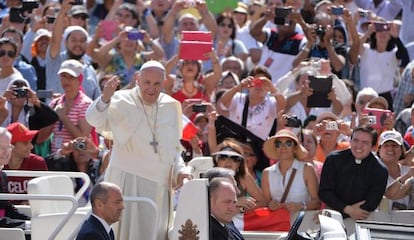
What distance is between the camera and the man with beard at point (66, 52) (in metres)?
14.9

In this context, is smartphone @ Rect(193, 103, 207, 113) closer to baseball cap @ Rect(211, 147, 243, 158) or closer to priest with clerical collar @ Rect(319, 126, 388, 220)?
baseball cap @ Rect(211, 147, 243, 158)

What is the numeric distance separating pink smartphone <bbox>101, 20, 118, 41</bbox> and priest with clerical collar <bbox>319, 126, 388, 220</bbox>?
5.48 m

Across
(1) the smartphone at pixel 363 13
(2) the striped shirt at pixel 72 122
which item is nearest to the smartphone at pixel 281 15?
(1) the smartphone at pixel 363 13

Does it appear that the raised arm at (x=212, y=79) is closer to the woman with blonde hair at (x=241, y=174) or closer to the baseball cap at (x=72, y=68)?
the baseball cap at (x=72, y=68)

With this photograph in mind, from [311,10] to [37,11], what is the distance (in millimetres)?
3519

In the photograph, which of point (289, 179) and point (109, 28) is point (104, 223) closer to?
point (289, 179)

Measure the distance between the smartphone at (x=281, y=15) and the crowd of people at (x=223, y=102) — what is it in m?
0.02

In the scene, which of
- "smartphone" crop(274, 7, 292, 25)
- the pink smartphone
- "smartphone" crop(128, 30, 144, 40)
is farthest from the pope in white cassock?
the pink smartphone

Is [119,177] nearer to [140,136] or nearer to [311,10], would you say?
[140,136]

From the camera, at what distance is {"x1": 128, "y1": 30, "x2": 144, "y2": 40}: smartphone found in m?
15.8

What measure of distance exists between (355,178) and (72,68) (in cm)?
334

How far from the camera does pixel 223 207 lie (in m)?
10.0

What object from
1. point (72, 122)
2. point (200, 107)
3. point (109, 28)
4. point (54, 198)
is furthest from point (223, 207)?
point (109, 28)

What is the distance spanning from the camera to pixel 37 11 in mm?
17469
